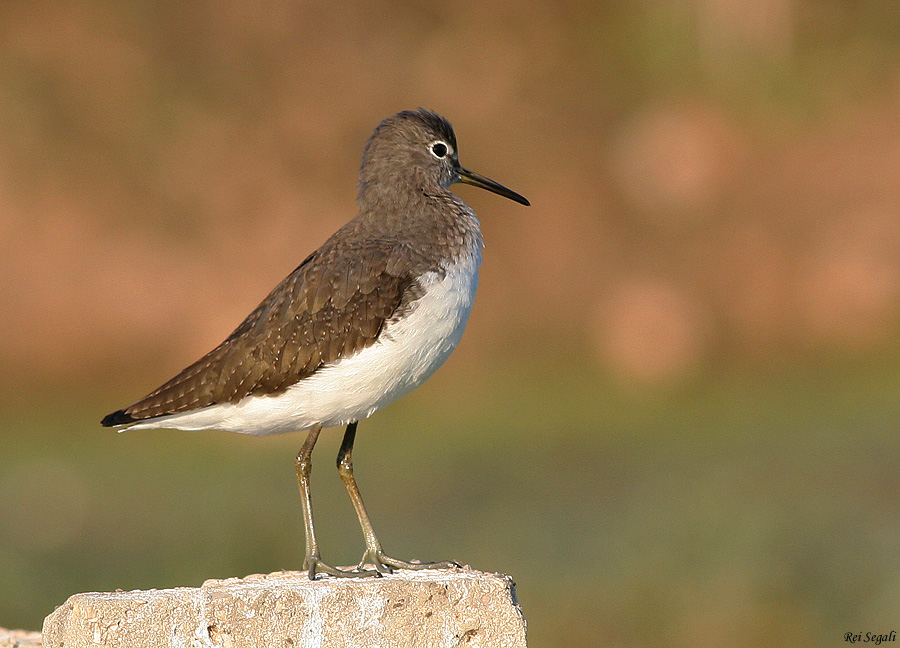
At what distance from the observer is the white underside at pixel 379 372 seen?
820cm

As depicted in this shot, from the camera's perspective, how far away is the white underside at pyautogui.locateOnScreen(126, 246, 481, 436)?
820 cm

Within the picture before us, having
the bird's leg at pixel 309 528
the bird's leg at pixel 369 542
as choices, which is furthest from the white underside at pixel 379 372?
the bird's leg at pixel 369 542

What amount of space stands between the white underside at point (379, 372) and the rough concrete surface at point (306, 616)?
1111 millimetres

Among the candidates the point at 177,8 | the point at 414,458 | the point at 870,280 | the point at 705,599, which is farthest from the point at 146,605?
the point at 177,8

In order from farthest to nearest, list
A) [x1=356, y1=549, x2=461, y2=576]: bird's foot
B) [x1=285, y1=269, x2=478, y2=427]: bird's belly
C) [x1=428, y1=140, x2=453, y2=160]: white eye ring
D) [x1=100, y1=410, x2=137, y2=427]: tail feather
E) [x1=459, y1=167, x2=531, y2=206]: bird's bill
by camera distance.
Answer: [x1=459, y1=167, x2=531, y2=206]: bird's bill
[x1=428, y1=140, x2=453, y2=160]: white eye ring
[x1=100, y1=410, x2=137, y2=427]: tail feather
[x1=356, y1=549, x2=461, y2=576]: bird's foot
[x1=285, y1=269, x2=478, y2=427]: bird's belly

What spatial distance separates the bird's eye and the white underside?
40.7 inches

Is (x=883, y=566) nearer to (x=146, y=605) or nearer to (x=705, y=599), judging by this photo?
(x=705, y=599)

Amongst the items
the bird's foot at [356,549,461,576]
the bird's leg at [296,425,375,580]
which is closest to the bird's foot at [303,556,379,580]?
the bird's leg at [296,425,375,580]

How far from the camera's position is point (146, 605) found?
7.43 m

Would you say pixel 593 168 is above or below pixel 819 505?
above

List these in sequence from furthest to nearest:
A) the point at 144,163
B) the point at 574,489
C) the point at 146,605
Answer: the point at 144,163 < the point at 574,489 < the point at 146,605

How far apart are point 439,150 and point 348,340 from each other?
5.74 feet

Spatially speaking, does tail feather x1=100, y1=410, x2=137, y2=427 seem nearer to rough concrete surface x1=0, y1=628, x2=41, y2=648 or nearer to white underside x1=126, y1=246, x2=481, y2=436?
white underside x1=126, y1=246, x2=481, y2=436

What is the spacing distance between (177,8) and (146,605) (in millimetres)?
28085
